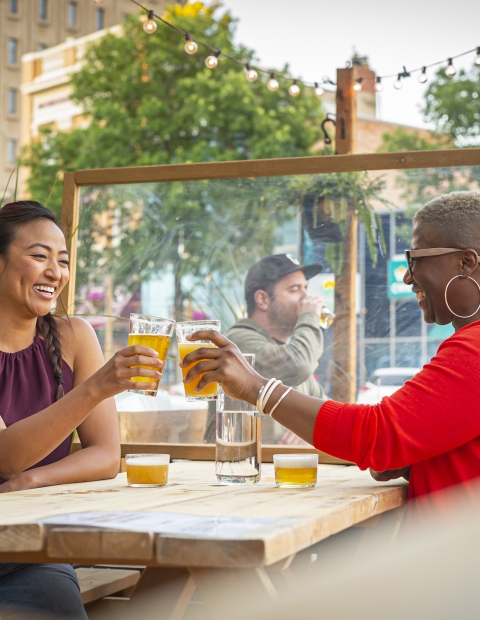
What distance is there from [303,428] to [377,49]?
15604 mm

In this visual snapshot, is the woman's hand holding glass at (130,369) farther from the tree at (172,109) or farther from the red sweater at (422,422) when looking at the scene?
the tree at (172,109)

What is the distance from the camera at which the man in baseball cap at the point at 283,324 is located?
4.21 meters

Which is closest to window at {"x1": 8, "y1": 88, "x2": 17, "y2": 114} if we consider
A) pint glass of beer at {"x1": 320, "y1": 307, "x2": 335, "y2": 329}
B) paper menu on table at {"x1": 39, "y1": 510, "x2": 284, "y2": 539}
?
pint glass of beer at {"x1": 320, "y1": 307, "x2": 335, "y2": 329}

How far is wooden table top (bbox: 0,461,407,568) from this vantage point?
4.59ft

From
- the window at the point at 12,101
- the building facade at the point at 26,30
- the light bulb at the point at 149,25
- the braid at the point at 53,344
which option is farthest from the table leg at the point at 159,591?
the window at the point at 12,101

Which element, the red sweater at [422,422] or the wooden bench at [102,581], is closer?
the red sweater at [422,422]

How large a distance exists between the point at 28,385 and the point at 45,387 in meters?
0.06

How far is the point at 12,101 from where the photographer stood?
43.2 meters

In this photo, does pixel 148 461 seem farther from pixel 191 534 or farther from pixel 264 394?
pixel 191 534

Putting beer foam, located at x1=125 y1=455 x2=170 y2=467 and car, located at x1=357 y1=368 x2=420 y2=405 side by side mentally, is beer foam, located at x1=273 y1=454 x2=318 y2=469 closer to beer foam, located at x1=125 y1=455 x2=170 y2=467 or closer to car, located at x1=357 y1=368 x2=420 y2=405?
beer foam, located at x1=125 y1=455 x2=170 y2=467

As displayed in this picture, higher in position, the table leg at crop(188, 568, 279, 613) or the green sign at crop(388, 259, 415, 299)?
the green sign at crop(388, 259, 415, 299)

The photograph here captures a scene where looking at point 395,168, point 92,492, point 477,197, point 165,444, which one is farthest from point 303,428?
point 395,168

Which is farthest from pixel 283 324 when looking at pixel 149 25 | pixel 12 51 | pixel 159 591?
pixel 12 51

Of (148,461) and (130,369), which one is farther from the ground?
(130,369)
